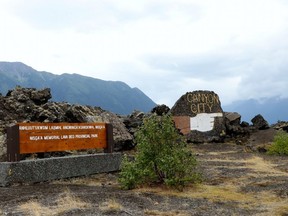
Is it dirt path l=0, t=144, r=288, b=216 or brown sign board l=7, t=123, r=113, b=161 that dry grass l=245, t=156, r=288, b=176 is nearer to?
dirt path l=0, t=144, r=288, b=216

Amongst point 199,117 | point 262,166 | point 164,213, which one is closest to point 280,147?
point 262,166

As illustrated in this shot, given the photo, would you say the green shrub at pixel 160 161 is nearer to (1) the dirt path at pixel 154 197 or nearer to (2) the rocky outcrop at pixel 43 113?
(1) the dirt path at pixel 154 197

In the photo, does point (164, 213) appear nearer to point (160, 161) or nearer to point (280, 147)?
point (160, 161)

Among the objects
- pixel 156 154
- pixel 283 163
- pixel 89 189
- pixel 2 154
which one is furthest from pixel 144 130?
pixel 283 163

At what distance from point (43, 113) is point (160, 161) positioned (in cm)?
1341

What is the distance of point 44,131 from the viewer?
1585 cm

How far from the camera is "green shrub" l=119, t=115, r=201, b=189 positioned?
530 inches

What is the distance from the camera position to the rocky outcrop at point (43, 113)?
25.2 metres

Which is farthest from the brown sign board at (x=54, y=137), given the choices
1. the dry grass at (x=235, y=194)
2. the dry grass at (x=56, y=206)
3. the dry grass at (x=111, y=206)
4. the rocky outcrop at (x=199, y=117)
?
the rocky outcrop at (x=199, y=117)

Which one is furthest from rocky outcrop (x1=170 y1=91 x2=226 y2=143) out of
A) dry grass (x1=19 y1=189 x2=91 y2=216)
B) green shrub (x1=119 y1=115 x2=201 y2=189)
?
dry grass (x1=19 y1=189 x2=91 y2=216)

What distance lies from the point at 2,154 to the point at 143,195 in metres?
7.87

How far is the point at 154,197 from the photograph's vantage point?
11.8 metres

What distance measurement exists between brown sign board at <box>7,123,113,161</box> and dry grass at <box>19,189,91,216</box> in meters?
4.18

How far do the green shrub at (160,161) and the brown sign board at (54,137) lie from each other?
3.45 m
